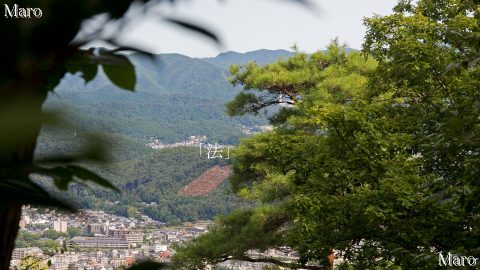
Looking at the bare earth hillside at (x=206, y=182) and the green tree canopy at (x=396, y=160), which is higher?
the bare earth hillside at (x=206, y=182)

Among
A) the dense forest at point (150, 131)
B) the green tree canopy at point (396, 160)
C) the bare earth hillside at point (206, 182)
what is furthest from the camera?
the bare earth hillside at point (206, 182)

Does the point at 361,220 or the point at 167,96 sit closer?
the point at 361,220

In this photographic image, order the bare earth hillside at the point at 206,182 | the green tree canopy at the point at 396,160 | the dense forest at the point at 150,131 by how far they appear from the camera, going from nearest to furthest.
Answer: the dense forest at the point at 150,131 → the green tree canopy at the point at 396,160 → the bare earth hillside at the point at 206,182

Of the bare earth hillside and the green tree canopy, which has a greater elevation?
the bare earth hillside

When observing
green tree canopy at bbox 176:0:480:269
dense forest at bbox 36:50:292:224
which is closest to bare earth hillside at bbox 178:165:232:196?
dense forest at bbox 36:50:292:224

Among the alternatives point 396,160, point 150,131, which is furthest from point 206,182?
point 150,131

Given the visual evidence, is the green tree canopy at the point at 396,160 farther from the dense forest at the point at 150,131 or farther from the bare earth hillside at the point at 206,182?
the bare earth hillside at the point at 206,182

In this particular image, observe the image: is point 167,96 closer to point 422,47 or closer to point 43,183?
point 422,47

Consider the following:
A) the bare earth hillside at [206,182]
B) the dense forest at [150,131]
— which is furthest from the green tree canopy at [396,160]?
the bare earth hillside at [206,182]

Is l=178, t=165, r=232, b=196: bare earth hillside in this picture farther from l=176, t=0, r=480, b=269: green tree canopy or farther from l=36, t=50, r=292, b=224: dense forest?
l=176, t=0, r=480, b=269: green tree canopy

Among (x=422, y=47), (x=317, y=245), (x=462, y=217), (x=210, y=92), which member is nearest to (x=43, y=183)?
(x=462, y=217)

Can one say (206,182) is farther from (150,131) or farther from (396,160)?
(150,131)
